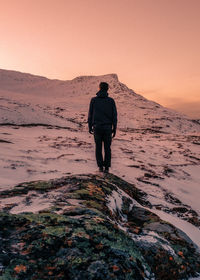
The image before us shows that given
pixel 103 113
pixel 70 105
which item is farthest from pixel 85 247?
pixel 70 105

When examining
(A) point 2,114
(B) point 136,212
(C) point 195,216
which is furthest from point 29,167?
(A) point 2,114

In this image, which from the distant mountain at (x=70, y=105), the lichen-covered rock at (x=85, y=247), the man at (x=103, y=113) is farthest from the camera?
the distant mountain at (x=70, y=105)

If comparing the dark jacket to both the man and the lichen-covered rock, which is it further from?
the lichen-covered rock

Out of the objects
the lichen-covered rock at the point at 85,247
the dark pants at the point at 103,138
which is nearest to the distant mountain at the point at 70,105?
the dark pants at the point at 103,138

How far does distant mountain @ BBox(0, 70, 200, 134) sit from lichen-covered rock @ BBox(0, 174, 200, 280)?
42.2ft

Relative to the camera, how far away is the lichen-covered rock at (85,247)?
133 centimetres

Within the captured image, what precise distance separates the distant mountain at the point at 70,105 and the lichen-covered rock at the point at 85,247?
12.9m

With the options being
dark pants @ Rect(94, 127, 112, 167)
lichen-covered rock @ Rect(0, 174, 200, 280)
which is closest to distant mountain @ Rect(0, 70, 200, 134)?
dark pants @ Rect(94, 127, 112, 167)

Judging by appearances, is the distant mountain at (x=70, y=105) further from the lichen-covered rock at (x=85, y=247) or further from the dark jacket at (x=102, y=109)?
the lichen-covered rock at (x=85, y=247)

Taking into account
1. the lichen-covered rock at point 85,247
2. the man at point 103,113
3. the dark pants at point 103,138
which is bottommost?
the lichen-covered rock at point 85,247

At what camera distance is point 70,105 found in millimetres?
29859

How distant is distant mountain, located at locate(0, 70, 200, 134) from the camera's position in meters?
16.9

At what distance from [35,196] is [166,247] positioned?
1.97 meters

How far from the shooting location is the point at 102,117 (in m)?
5.26
